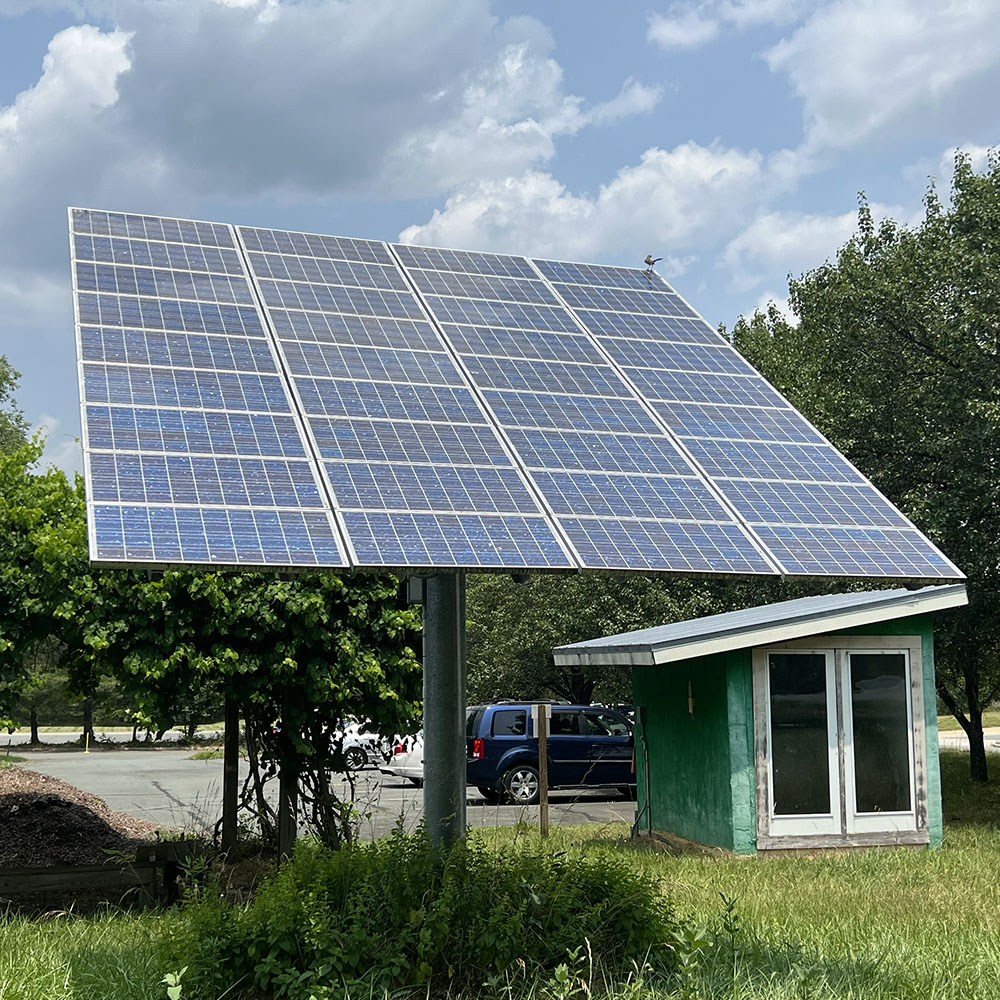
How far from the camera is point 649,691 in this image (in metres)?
17.2

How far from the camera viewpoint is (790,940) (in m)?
7.88

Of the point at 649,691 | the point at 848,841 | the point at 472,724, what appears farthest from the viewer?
the point at 472,724

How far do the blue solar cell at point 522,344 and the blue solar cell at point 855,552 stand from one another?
2809 millimetres

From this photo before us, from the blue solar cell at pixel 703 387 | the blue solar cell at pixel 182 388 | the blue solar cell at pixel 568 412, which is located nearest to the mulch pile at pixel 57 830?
the blue solar cell at pixel 182 388

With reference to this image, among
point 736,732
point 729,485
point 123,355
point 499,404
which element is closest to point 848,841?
point 736,732

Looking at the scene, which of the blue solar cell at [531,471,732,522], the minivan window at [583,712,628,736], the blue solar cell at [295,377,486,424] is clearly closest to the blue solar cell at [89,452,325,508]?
the blue solar cell at [295,377,486,424]

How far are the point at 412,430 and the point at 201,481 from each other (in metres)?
1.59

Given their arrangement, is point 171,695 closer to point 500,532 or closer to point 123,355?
point 123,355

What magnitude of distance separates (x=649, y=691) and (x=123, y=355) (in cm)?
1164

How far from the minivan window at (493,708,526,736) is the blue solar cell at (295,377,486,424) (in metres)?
16.1

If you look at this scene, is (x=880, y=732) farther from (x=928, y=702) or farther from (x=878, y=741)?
(x=928, y=702)

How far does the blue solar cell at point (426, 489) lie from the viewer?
6.60m

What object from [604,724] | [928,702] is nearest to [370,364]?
[928,702]

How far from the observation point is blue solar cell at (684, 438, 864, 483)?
8312 mm
